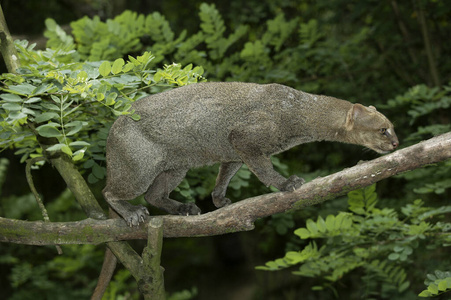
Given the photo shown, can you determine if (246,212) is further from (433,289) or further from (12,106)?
(12,106)

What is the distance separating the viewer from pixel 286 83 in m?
8.23

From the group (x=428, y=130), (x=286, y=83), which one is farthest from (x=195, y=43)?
(x=428, y=130)

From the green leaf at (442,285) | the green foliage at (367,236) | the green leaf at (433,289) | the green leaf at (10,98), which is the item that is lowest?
the green foliage at (367,236)

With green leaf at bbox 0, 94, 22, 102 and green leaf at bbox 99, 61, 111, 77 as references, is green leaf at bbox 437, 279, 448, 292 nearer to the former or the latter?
green leaf at bbox 99, 61, 111, 77

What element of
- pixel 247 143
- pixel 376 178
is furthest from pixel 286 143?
pixel 376 178

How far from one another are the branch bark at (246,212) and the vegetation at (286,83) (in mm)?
823

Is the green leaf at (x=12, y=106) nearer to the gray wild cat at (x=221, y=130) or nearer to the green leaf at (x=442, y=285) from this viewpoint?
the gray wild cat at (x=221, y=130)

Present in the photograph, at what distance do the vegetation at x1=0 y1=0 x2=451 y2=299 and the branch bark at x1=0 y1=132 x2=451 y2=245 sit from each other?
2.70 ft

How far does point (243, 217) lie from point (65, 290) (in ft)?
24.9

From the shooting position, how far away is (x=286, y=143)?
5234 millimetres

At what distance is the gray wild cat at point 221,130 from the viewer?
5000 mm

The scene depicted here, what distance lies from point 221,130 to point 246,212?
101cm

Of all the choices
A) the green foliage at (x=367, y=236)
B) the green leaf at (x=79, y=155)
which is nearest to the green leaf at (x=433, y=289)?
the green foliage at (x=367, y=236)

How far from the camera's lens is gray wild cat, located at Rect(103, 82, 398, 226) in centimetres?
500
